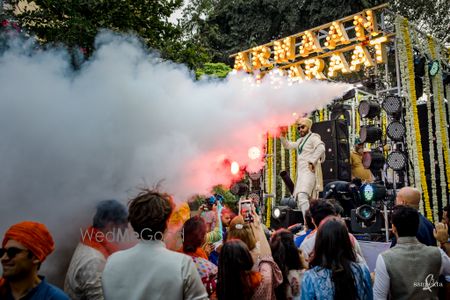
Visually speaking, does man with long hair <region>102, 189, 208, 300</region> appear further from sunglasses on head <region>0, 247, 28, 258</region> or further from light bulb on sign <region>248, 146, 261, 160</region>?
light bulb on sign <region>248, 146, 261, 160</region>

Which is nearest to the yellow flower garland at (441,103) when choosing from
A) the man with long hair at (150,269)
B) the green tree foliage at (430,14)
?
the man with long hair at (150,269)

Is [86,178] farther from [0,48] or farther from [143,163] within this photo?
[0,48]

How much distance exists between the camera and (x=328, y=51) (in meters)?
11.6

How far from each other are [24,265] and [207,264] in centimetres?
142

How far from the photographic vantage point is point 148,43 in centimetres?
564

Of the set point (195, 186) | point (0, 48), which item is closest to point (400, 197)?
point (195, 186)

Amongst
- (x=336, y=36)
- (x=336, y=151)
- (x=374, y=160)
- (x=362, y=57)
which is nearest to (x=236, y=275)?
(x=374, y=160)

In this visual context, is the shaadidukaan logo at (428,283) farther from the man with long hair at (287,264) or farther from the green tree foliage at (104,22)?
the green tree foliage at (104,22)

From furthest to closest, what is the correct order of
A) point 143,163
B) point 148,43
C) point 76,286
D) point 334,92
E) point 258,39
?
point 258,39 < point 334,92 < point 148,43 < point 143,163 < point 76,286

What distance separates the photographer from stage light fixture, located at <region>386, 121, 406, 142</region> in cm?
855

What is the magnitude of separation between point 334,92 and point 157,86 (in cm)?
455

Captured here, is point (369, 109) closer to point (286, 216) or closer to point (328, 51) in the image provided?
point (286, 216)

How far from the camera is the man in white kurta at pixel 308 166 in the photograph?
7.38 metres

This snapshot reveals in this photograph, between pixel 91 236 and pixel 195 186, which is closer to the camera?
pixel 91 236
